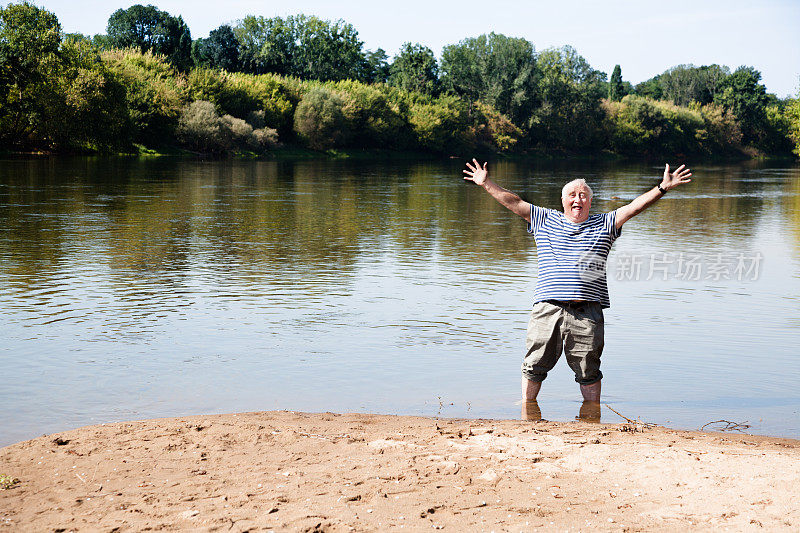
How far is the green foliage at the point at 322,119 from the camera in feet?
296

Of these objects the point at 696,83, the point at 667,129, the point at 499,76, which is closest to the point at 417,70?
the point at 499,76

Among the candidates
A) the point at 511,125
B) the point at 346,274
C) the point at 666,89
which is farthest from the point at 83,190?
the point at 666,89

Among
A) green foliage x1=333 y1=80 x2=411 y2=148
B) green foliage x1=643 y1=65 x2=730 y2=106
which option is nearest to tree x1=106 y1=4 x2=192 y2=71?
green foliage x1=333 y1=80 x2=411 y2=148

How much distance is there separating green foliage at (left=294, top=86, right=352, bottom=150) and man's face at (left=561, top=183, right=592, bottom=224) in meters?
84.5

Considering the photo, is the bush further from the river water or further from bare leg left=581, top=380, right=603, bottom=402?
bare leg left=581, top=380, right=603, bottom=402

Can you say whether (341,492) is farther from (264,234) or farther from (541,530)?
(264,234)

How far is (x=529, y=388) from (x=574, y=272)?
1.25 meters

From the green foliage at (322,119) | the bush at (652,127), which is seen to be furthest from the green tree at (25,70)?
the bush at (652,127)

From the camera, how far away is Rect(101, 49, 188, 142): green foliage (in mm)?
72312

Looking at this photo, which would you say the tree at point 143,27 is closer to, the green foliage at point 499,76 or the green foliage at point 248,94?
the green foliage at point 248,94

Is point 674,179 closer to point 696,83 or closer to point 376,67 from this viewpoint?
point 376,67

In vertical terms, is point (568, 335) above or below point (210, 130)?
below

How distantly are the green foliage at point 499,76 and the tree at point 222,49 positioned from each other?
103 ft

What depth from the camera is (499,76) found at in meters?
118
